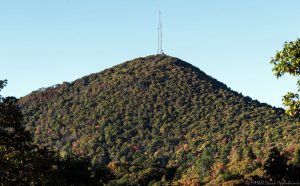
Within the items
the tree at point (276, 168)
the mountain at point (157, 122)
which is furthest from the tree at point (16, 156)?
the mountain at point (157, 122)

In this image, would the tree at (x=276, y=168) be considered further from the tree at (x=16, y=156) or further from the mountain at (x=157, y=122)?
the mountain at (x=157, y=122)

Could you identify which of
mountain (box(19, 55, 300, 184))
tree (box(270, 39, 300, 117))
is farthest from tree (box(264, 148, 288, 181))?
mountain (box(19, 55, 300, 184))

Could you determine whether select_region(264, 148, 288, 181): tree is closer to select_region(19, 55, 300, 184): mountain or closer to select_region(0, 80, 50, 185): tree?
select_region(0, 80, 50, 185): tree

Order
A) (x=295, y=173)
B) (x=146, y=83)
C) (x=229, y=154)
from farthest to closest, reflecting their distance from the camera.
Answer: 1. (x=146, y=83)
2. (x=229, y=154)
3. (x=295, y=173)

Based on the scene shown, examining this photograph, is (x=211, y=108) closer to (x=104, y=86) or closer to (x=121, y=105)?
(x=121, y=105)

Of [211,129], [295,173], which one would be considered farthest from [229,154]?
[295,173]

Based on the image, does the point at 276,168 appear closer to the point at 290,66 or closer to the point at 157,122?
the point at 290,66

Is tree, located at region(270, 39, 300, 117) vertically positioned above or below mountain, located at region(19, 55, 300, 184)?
below

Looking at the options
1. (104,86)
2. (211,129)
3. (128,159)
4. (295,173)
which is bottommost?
(295,173)
